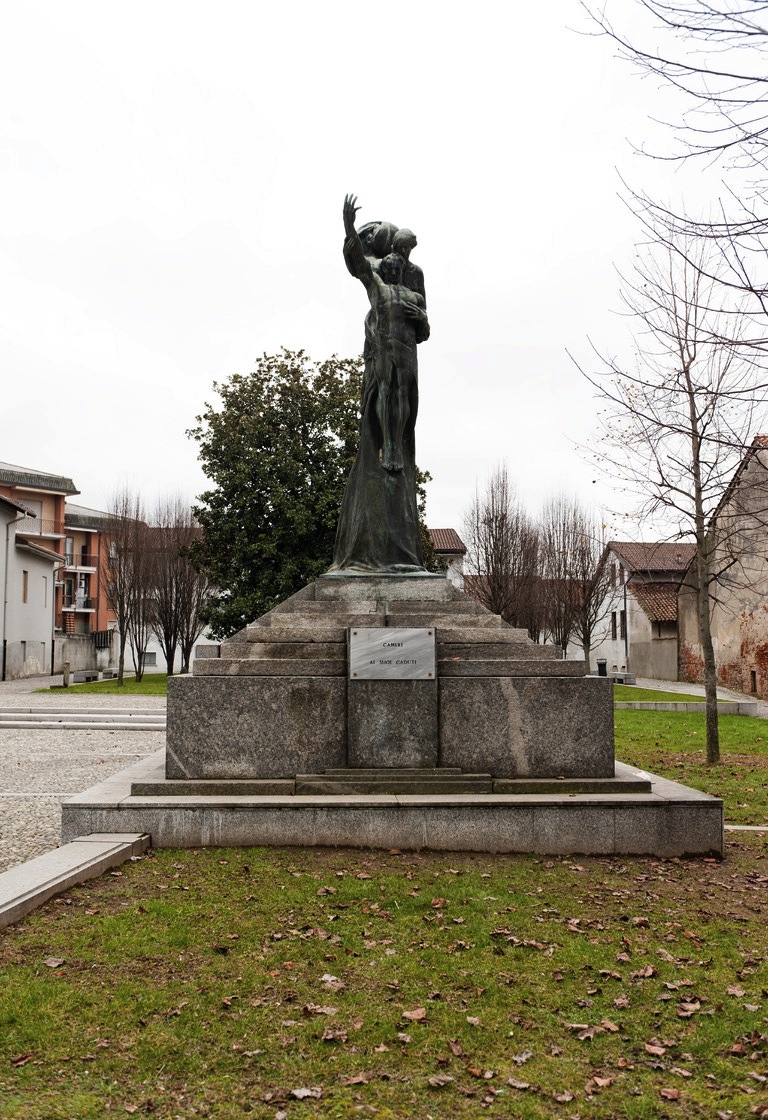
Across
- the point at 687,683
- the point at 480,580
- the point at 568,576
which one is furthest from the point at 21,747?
the point at 687,683

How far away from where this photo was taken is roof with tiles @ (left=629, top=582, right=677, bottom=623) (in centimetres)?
4047

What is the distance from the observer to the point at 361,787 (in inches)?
264

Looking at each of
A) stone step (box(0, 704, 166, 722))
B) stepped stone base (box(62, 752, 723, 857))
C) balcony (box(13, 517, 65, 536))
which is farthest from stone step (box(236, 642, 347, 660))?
balcony (box(13, 517, 65, 536))

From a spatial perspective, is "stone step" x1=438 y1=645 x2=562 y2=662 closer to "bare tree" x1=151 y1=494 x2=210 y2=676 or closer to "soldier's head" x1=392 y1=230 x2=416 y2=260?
"soldier's head" x1=392 y1=230 x2=416 y2=260

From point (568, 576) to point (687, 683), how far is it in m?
7.84

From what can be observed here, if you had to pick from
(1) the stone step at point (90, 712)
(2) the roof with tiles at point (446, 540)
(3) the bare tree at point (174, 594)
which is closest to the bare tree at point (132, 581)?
(3) the bare tree at point (174, 594)

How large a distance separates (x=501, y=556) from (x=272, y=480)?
8.38 metres

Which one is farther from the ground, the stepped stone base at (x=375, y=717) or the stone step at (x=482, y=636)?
the stone step at (x=482, y=636)

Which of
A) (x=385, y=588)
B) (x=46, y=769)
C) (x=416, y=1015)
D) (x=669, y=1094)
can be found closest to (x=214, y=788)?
(x=385, y=588)

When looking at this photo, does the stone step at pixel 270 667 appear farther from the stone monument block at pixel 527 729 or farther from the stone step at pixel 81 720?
the stone step at pixel 81 720

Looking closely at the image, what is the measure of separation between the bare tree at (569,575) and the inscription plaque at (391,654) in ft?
85.3

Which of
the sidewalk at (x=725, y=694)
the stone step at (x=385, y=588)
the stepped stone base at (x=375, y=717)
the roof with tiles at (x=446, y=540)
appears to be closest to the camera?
the stepped stone base at (x=375, y=717)

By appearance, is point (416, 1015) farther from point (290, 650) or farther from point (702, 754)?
point (702, 754)

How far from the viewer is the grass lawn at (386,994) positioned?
317 cm
